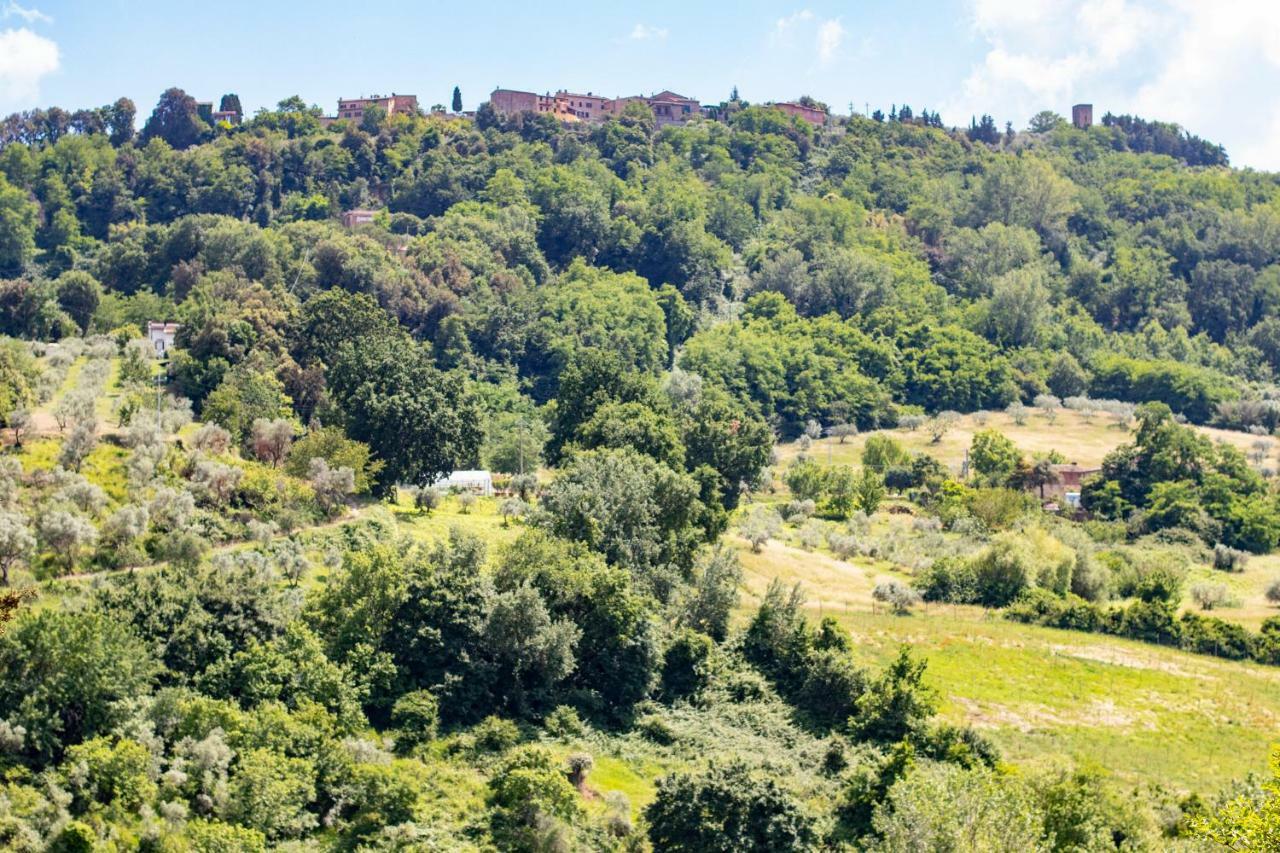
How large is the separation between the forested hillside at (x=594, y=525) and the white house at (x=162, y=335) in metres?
0.93

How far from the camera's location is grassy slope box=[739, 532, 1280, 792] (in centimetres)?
4781

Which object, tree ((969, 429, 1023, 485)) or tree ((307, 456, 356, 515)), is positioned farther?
tree ((969, 429, 1023, 485))

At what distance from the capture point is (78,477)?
48438 mm

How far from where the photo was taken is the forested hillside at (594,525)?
3856cm

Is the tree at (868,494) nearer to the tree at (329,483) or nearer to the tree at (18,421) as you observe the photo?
the tree at (329,483)

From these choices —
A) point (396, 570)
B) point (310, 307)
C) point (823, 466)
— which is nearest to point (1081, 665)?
point (396, 570)

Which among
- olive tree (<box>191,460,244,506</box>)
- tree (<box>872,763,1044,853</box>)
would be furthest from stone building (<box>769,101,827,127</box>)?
tree (<box>872,763,1044,853</box>)

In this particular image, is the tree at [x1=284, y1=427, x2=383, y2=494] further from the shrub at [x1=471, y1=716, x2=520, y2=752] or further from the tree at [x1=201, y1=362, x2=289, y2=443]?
the shrub at [x1=471, y1=716, x2=520, y2=752]

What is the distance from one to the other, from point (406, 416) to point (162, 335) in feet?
91.6

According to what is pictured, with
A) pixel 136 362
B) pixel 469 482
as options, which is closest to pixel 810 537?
pixel 469 482

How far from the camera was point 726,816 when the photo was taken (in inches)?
1531

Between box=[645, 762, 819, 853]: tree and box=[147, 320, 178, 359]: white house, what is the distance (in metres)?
49.2

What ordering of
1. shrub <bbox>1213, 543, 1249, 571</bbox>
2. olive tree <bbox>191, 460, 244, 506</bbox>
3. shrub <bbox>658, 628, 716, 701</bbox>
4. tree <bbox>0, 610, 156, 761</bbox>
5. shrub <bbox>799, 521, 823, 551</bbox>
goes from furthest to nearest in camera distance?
shrub <bbox>1213, 543, 1249, 571</bbox>, shrub <bbox>799, 521, 823, 551</bbox>, olive tree <bbox>191, 460, 244, 506</bbox>, shrub <bbox>658, 628, 716, 701</bbox>, tree <bbox>0, 610, 156, 761</bbox>

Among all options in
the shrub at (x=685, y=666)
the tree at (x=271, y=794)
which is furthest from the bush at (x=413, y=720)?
the shrub at (x=685, y=666)
